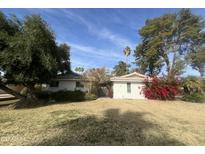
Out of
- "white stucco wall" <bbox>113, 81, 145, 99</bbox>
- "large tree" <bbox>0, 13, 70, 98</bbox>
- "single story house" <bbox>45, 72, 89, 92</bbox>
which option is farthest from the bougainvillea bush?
"large tree" <bbox>0, 13, 70, 98</bbox>

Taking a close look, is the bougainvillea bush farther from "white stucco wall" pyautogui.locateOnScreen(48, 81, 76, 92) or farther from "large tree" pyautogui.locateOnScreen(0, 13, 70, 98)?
"large tree" pyautogui.locateOnScreen(0, 13, 70, 98)

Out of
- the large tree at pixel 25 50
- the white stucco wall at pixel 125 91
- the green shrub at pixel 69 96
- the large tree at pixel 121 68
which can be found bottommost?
the green shrub at pixel 69 96

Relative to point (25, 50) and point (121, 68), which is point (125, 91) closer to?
point (25, 50)

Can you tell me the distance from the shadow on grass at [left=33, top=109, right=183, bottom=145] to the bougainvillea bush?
12846 mm

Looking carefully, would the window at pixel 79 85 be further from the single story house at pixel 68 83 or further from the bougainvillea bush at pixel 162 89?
the bougainvillea bush at pixel 162 89

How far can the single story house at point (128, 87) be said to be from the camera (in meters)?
22.4

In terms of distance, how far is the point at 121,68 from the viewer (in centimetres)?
4197

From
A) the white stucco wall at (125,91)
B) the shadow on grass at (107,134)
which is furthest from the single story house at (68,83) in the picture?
the shadow on grass at (107,134)

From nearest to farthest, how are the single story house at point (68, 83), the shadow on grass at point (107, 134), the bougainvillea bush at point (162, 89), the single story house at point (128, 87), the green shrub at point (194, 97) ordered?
the shadow on grass at point (107, 134) < the bougainvillea bush at point (162, 89) < the green shrub at point (194, 97) < the single story house at point (128, 87) < the single story house at point (68, 83)
